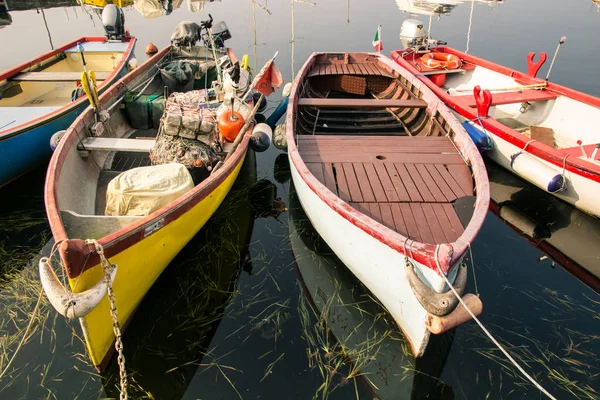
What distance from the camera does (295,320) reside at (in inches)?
202

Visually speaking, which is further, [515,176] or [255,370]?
[515,176]

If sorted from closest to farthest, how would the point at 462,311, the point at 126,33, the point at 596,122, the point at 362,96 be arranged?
the point at 462,311
the point at 596,122
the point at 362,96
the point at 126,33

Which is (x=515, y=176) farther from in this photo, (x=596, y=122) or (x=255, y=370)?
(x=255, y=370)

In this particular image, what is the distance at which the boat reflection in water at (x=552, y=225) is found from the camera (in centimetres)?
619

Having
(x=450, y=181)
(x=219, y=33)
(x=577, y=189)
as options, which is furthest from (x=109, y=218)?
(x=219, y=33)

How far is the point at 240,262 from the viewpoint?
20.2ft

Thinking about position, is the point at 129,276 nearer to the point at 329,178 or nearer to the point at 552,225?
the point at 329,178

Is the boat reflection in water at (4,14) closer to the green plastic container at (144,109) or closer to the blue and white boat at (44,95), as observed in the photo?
the blue and white boat at (44,95)

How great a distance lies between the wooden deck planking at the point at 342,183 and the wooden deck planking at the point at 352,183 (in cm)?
4

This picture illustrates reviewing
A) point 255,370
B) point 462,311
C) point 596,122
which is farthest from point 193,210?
point 596,122

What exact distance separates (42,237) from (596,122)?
1100cm

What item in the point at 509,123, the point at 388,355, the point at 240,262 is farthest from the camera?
the point at 509,123

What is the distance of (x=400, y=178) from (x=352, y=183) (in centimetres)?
70

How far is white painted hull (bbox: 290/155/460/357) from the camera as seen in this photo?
3.90 metres
